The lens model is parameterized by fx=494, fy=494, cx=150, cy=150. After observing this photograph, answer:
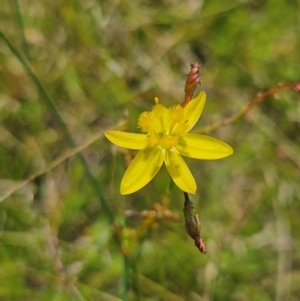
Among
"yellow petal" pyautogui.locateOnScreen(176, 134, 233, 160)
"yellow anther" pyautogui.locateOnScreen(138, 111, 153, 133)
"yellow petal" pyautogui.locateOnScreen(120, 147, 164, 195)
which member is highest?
"yellow anther" pyautogui.locateOnScreen(138, 111, 153, 133)

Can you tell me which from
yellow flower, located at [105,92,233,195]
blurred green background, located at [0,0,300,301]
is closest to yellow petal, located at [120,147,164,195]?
yellow flower, located at [105,92,233,195]

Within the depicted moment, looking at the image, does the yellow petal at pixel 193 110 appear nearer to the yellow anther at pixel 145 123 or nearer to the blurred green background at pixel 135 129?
the yellow anther at pixel 145 123

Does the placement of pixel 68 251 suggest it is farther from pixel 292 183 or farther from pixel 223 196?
pixel 292 183

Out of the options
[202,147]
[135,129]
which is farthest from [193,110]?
[135,129]

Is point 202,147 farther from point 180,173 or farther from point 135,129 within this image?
point 135,129

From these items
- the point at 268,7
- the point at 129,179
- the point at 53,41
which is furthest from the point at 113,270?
the point at 268,7

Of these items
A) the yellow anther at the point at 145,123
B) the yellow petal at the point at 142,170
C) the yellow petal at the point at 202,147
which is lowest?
the yellow petal at the point at 142,170

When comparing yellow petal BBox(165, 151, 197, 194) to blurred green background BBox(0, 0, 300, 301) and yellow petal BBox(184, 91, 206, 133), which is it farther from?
blurred green background BBox(0, 0, 300, 301)

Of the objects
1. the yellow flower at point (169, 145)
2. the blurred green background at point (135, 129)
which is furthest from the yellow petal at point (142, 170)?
the blurred green background at point (135, 129)
